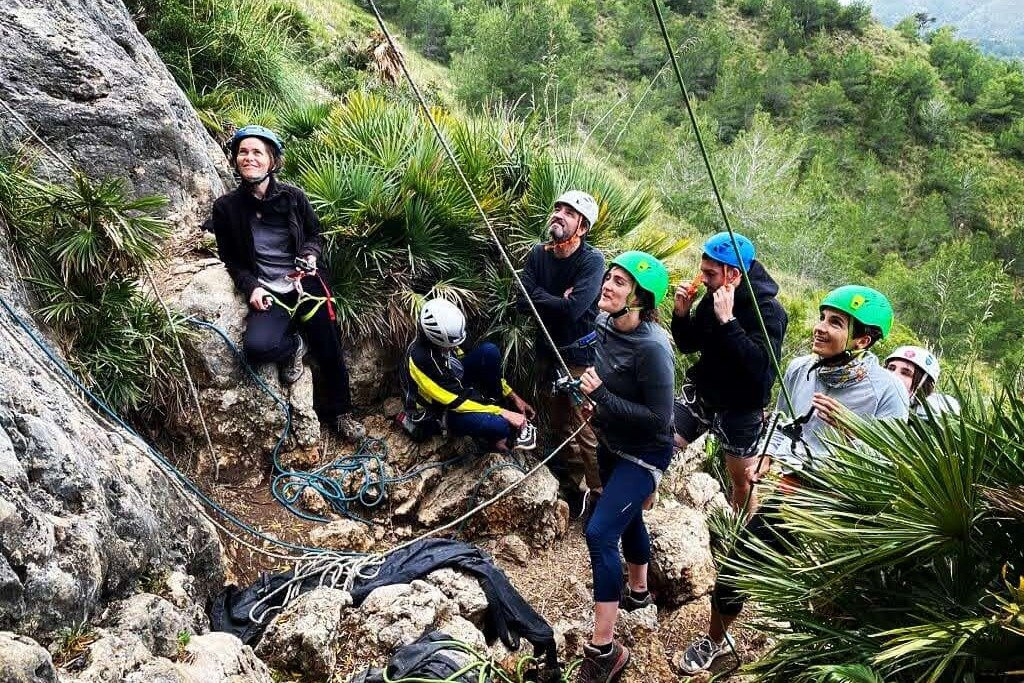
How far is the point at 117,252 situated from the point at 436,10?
30579 millimetres

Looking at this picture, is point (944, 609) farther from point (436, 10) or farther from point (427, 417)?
point (436, 10)

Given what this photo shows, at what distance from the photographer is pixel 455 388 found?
526 cm

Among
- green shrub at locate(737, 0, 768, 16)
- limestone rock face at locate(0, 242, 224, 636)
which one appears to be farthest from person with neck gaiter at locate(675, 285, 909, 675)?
green shrub at locate(737, 0, 768, 16)

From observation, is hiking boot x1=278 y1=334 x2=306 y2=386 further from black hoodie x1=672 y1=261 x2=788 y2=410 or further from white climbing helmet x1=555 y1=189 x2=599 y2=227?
black hoodie x1=672 y1=261 x2=788 y2=410

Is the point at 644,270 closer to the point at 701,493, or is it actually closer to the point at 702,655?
the point at 702,655

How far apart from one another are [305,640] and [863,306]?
2974 mm

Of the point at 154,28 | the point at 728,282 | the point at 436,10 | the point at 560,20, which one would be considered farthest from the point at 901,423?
the point at 436,10

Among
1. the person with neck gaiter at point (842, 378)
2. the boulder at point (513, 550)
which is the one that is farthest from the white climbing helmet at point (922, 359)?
the boulder at point (513, 550)

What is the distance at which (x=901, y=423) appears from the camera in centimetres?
259

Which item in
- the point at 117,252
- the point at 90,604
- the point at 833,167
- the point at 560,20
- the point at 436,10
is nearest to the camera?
the point at 90,604

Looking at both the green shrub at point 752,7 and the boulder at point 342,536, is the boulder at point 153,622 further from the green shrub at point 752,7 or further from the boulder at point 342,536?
the green shrub at point 752,7

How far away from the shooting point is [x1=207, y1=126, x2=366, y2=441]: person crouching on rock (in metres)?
4.98

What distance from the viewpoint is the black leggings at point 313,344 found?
5.18 meters

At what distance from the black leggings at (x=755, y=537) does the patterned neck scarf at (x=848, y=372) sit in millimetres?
634
